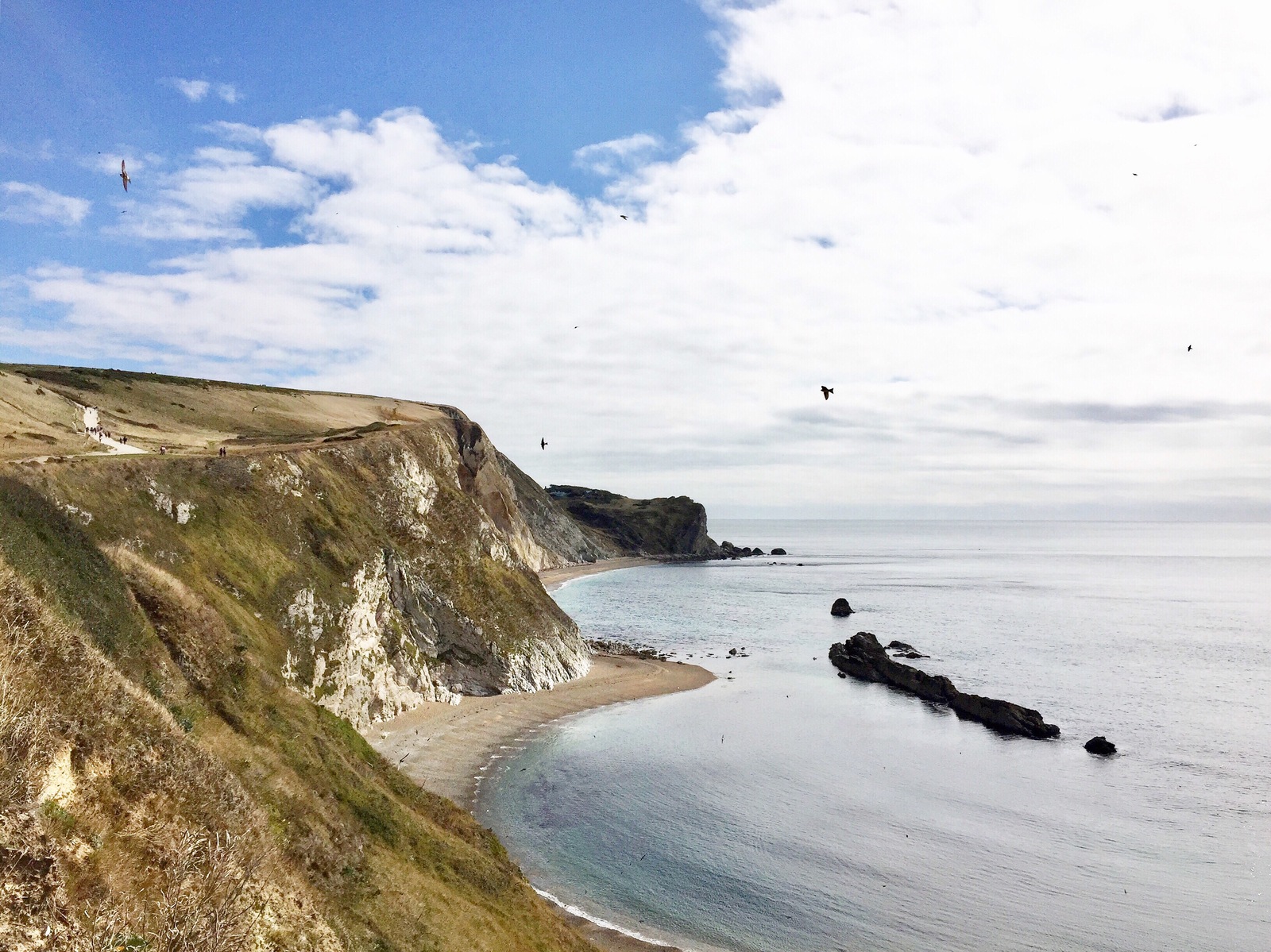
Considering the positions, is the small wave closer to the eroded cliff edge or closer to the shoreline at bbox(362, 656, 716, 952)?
the shoreline at bbox(362, 656, 716, 952)

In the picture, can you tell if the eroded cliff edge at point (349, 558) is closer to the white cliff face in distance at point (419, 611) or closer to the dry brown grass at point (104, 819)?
the white cliff face in distance at point (419, 611)

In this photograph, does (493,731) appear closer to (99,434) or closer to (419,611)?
(419,611)

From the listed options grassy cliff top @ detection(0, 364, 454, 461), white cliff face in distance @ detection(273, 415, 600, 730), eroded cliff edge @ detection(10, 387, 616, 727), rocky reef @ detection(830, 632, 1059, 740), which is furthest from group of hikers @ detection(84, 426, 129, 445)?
rocky reef @ detection(830, 632, 1059, 740)

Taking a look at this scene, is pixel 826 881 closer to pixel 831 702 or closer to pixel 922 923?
pixel 922 923

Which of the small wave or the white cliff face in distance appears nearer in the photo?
the small wave

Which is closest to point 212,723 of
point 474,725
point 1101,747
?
point 474,725

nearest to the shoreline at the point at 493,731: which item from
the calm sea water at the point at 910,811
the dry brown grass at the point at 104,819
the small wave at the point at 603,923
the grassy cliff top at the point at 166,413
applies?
the small wave at the point at 603,923

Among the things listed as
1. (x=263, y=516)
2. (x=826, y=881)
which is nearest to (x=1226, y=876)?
(x=826, y=881)
